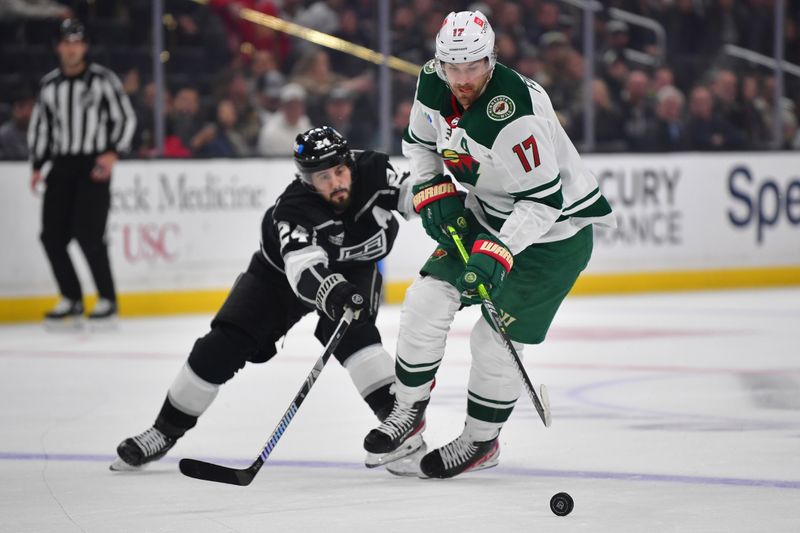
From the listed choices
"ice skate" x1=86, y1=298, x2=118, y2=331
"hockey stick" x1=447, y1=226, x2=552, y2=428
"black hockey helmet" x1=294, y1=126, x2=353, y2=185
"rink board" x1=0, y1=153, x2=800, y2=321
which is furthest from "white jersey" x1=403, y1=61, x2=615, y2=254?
"rink board" x1=0, y1=153, x2=800, y2=321

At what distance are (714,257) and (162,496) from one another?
6820mm

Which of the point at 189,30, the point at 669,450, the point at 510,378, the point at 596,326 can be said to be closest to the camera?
the point at 510,378

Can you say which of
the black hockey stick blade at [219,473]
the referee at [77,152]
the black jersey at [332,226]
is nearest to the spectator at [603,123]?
the referee at [77,152]

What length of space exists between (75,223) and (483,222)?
165 inches

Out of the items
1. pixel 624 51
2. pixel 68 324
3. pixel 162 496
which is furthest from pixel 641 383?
pixel 624 51

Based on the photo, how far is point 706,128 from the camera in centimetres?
980

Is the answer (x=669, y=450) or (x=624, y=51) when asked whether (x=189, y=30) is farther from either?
(x=669, y=450)

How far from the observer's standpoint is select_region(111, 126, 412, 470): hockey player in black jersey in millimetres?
3689

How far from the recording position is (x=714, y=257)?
9664 mm

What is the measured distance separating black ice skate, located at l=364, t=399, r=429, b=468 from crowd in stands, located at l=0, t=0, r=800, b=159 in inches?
183

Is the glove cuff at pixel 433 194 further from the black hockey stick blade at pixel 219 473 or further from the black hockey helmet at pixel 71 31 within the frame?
the black hockey helmet at pixel 71 31

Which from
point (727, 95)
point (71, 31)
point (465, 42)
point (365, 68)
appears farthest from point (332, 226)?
point (727, 95)

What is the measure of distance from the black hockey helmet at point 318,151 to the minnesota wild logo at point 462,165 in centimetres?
27

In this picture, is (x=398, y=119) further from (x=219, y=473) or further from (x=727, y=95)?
(x=219, y=473)
